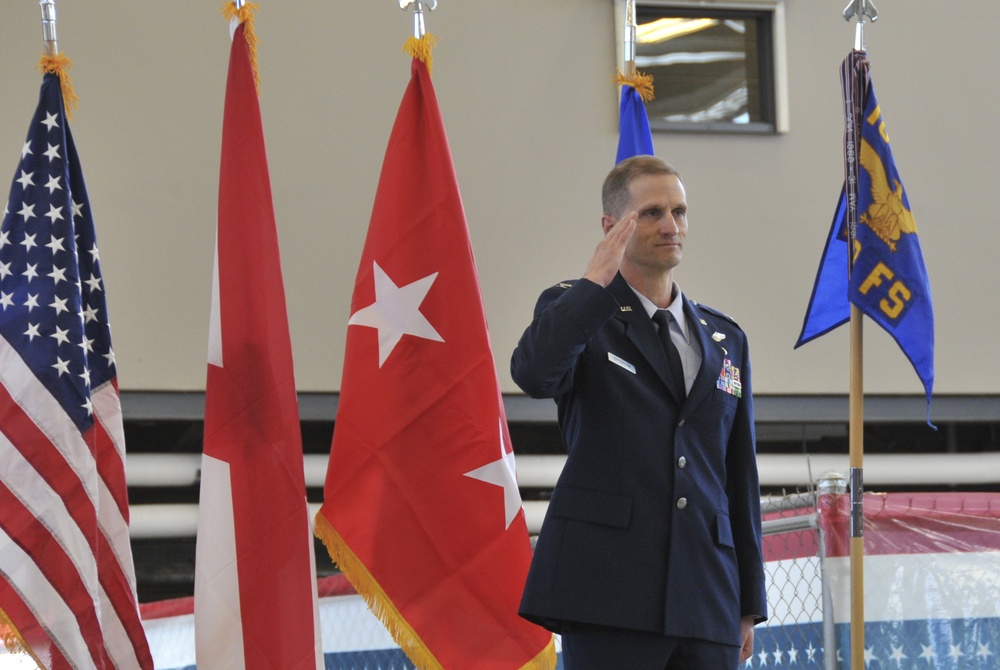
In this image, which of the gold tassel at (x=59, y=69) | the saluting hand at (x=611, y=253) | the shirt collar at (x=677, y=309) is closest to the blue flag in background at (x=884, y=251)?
the shirt collar at (x=677, y=309)

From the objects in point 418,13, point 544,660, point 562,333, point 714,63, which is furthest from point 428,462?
point 714,63

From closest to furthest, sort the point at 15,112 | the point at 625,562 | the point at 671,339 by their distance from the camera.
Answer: the point at 625,562, the point at 671,339, the point at 15,112

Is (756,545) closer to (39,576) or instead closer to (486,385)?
(486,385)

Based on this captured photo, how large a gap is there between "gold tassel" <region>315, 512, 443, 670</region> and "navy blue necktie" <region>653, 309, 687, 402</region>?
844 mm

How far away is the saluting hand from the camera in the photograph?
1.87 metres

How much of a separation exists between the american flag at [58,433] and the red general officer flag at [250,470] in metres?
0.22

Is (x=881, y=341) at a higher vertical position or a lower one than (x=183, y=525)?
higher

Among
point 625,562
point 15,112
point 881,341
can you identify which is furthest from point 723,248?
point 625,562

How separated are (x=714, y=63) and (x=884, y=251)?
257 cm

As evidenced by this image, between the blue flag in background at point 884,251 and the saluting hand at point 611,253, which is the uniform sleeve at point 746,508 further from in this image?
the blue flag in background at point 884,251

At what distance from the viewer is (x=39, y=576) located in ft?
7.94

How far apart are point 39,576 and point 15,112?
2471 millimetres

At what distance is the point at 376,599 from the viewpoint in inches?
97.5

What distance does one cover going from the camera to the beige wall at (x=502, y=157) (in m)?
4.44
